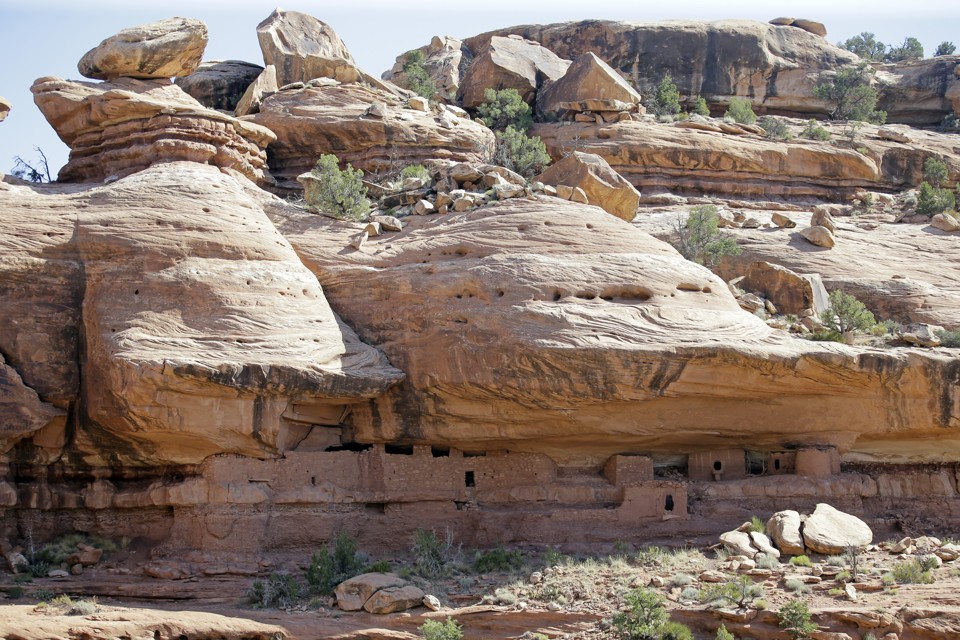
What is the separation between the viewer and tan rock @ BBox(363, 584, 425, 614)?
2302cm

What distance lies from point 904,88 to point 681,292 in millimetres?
33506

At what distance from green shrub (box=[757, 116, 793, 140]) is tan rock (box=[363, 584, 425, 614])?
27.3 m

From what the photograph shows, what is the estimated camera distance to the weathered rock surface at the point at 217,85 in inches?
1665

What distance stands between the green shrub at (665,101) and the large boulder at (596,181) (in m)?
14.8

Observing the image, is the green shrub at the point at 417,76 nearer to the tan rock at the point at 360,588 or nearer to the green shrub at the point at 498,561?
the green shrub at the point at 498,561

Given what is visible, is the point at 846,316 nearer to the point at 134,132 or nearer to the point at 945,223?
the point at 945,223

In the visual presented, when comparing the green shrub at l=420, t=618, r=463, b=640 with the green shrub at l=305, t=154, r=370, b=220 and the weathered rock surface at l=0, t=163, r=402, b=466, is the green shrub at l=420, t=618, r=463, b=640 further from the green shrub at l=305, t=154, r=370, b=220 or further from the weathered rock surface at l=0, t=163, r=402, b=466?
the green shrub at l=305, t=154, r=370, b=220

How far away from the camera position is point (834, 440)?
89.8ft

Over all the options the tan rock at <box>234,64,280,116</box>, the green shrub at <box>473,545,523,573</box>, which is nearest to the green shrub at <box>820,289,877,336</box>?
the green shrub at <box>473,545,523,573</box>

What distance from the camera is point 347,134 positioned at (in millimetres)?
38500

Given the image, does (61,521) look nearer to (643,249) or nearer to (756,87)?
(643,249)

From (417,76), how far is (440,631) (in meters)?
30.1

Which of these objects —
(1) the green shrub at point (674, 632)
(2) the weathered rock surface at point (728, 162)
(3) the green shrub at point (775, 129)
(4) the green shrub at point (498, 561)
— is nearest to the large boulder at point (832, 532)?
(1) the green shrub at point (674, 632)

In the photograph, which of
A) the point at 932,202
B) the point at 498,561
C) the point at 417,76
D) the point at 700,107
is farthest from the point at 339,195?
the point at 700,107
